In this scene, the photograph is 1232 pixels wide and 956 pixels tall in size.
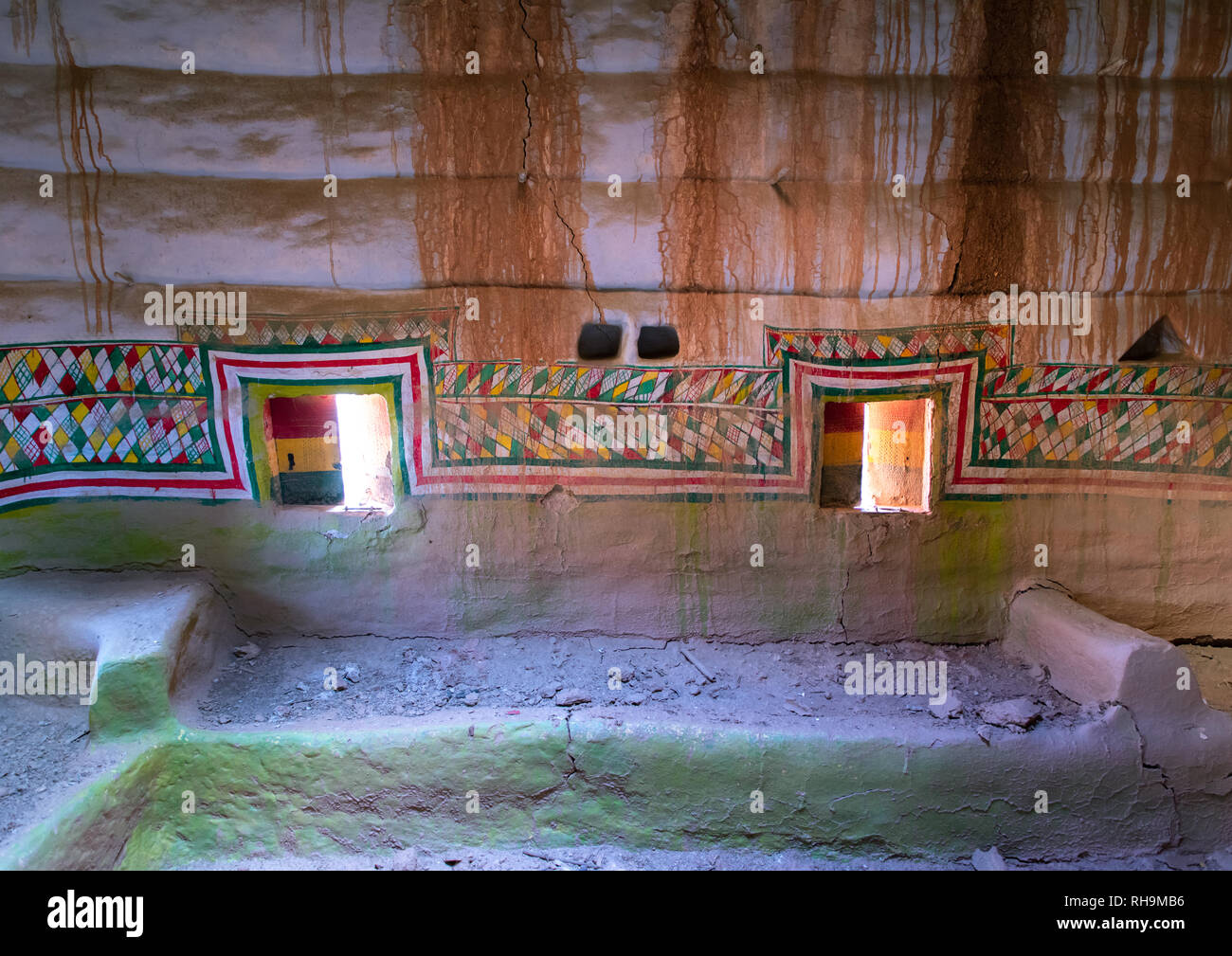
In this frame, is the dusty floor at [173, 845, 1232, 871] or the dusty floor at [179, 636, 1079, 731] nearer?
the dusty floor at [173, 845, 1232, 871]

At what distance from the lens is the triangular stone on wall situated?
445 cm

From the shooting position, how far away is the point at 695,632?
4590 millimetres

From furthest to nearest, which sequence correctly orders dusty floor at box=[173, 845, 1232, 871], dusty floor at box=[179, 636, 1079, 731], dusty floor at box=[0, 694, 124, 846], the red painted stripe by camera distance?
the red painted stripe → dusty floor at box=[179, 636, 1079, 731] → dusty floor at box=[173, 845, 1232, 871] → dusty floor at box=[0, 694, 124, 846]

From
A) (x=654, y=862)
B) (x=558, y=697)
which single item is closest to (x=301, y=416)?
(x=558, y=697)

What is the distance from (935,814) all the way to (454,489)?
9.38ft

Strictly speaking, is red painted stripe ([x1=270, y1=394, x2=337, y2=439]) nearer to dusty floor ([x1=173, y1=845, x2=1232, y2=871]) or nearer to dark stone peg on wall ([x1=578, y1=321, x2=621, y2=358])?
dark stone peg on wall ([x1=578, y1=321, x2=621, y2=358])

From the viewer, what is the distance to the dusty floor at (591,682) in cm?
388

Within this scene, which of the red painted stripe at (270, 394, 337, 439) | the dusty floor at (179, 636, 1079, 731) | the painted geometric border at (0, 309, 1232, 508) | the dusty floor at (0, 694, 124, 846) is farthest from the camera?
the red painted stripe at (270, 394, 337, 439)

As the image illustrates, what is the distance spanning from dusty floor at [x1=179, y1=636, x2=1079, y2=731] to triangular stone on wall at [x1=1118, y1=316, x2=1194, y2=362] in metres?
1.81

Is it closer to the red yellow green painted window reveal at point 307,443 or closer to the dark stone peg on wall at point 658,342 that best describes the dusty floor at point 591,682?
the red yellow green painted window reveal at point 307,443

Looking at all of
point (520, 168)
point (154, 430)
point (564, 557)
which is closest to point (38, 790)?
point (154, 430)

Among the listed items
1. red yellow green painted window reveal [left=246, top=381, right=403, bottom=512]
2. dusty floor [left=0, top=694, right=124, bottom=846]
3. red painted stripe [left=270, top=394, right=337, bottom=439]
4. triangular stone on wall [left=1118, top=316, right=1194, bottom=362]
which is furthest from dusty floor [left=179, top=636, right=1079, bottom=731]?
triangular stone on wall [left=1118, top=316, right=1194, bottom=362]

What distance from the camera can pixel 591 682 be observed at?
4180mm

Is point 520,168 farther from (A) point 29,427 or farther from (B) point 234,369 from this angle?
(A) point 29,427
